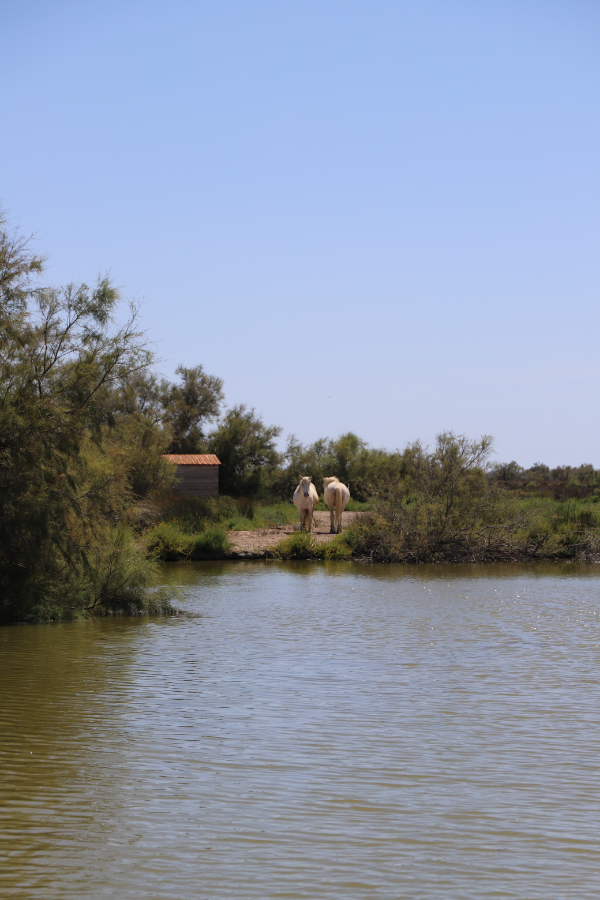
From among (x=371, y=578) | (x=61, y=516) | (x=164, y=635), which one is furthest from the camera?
(x=371, y=578)

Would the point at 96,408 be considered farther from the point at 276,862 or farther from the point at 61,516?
the point at 276,862

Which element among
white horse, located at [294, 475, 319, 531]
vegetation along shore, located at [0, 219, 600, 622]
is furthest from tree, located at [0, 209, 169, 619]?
white horse, located at [294, 475, 319, 531]

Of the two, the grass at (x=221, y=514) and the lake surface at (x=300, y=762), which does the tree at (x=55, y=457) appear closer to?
the lake surface at (x=300, y=762)

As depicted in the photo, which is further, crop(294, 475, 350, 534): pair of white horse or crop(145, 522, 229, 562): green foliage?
crop(294, 475, 350, 534): pair of white horse

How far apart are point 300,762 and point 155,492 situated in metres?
25.3

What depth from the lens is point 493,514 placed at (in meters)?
27.2

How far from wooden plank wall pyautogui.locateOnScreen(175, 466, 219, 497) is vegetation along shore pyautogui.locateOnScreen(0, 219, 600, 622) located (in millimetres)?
1061

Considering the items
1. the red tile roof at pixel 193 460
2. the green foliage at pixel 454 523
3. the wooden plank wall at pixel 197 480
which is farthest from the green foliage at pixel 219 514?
the green foliage at pixel 454 523

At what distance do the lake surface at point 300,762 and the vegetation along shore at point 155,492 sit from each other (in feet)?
5.12

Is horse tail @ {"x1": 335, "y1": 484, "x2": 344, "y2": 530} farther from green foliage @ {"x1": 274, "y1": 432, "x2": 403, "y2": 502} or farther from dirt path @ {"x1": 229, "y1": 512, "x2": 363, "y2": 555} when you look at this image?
green foliage @ {"x1": 274, "y1": 432, "x2": 403, "y2": 502}

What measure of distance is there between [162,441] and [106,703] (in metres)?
24.7

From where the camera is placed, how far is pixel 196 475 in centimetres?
3494

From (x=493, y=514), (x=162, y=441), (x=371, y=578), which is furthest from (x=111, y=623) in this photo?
(x=162, y=441)

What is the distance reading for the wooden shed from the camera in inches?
1366
